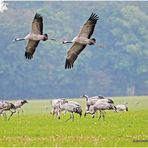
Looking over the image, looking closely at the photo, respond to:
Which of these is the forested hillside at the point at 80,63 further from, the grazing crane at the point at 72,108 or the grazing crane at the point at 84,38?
the grazing crane at the point at 84,38

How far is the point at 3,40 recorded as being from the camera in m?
82.7

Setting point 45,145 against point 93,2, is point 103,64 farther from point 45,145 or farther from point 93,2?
point 45,145

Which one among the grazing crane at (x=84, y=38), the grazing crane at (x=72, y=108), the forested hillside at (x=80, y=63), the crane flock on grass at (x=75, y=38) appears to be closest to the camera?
the crane flock on grass at (x=75, y=38)

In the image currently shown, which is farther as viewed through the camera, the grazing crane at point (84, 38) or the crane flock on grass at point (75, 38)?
the grazing crane at point (84, 38)

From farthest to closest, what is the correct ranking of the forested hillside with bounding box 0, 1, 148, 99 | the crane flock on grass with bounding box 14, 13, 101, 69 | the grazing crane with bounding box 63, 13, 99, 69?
the forested hillside with bounding box 0, 1, 148, 99 → the grazing crane with bounding box 63, 13, 99, 69 → the crane flock on grass with bounding box 14, 13, 101, 69

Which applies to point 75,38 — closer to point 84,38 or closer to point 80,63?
point 84,38

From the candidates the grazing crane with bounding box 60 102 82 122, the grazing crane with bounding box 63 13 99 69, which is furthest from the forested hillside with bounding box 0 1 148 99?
the grazing crane with bounding box 63 13 99 69

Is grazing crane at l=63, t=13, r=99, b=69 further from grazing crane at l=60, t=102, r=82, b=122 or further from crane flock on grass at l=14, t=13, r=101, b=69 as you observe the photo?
grazing crane at l=60, t=102, r=82, b=122

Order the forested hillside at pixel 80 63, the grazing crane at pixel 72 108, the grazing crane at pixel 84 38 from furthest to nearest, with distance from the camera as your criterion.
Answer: the forested hillside at pixel 80 63 → the grazing crane at pixel 72 108 → the grazing crane at pixel 84 38

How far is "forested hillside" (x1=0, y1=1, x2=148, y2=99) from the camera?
261 ft

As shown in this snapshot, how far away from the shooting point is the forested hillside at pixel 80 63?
3132 inches

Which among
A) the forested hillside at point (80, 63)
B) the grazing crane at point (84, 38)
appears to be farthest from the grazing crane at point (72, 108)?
the forested hillside at point (80, 63)

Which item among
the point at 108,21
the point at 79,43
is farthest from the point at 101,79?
the point at 79,43

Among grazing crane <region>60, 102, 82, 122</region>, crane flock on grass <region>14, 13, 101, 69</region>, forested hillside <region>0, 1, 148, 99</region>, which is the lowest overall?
grazing crane <region>60, 102, 82, 122</region>
